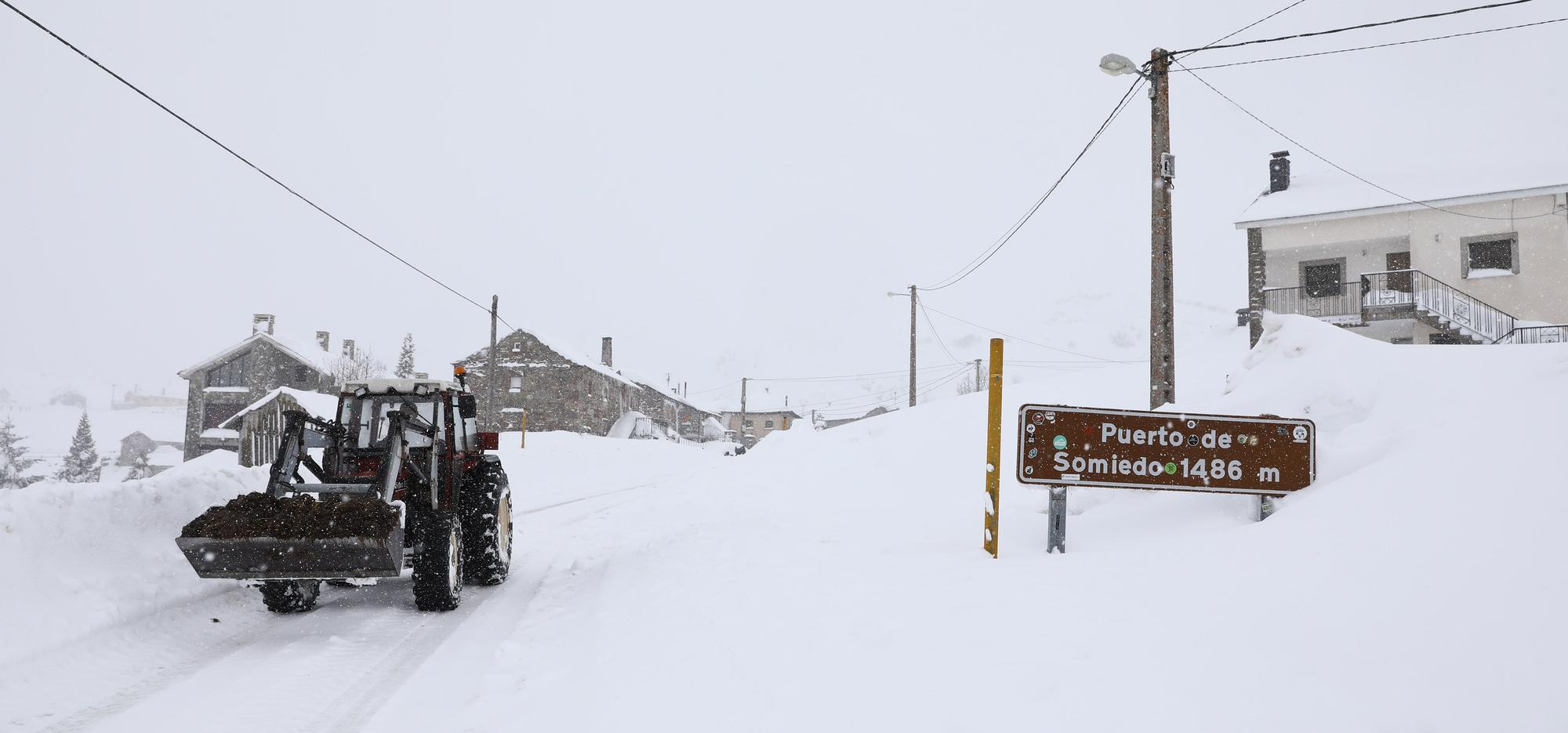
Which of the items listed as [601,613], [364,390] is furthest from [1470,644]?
[364,390]

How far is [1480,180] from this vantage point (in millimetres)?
24062

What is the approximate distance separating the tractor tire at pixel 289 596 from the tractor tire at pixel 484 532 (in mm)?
1390

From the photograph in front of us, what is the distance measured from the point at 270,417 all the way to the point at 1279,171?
34325 millimetres

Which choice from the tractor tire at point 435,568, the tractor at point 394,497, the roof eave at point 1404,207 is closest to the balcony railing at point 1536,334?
the roof eave at point 1404,207

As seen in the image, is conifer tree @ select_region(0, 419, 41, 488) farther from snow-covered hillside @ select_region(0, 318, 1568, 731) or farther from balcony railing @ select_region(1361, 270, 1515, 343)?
balcony railing @ select_region(1361, 270, 1515, 343)

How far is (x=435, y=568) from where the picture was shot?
21.7ft

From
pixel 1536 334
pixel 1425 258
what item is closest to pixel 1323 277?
pixel 1425 258

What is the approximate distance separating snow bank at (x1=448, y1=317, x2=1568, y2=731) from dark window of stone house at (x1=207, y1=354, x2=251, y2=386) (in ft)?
147

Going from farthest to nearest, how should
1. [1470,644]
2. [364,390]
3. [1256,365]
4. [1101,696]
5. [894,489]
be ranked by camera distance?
1. [894,489]
2. [1256,365]
3. [364,390]
4. [1101,696]
5. [1470,644]

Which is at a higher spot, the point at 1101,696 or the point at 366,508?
the point at 366,508

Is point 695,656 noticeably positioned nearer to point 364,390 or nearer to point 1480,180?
point 364,390

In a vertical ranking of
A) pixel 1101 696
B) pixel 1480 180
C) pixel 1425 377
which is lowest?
pixel 1101 696

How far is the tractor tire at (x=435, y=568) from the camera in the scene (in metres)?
6.62

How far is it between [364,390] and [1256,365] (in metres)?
10.3
